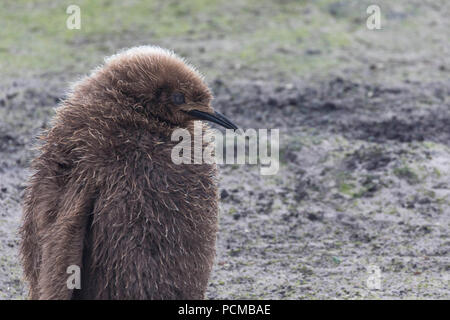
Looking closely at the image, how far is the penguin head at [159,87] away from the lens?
374 centimetres

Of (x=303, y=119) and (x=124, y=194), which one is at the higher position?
(x=303, y=119)

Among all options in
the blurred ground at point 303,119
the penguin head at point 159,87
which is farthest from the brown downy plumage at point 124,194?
the blurred ground at point 303,119

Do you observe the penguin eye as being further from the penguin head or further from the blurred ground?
the blurred ground

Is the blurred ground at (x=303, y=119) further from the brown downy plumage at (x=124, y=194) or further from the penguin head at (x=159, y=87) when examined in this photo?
the penguin head at (x=159, y=87)

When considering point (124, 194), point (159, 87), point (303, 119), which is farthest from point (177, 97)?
point (303, 119)

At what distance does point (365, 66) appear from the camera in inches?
314

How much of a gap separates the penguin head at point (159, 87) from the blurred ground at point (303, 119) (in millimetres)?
1387

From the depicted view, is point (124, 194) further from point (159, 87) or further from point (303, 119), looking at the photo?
point (303, 119)

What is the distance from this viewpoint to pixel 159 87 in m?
3.76

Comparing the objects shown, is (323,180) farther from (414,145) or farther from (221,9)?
(221,9)

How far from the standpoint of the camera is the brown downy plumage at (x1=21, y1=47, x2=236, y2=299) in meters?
3.55

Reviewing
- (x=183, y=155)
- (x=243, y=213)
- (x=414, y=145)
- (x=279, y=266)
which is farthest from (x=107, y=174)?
(x=414, y=145)

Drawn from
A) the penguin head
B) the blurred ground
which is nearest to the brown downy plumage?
the penguin head

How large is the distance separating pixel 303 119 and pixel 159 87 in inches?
130
